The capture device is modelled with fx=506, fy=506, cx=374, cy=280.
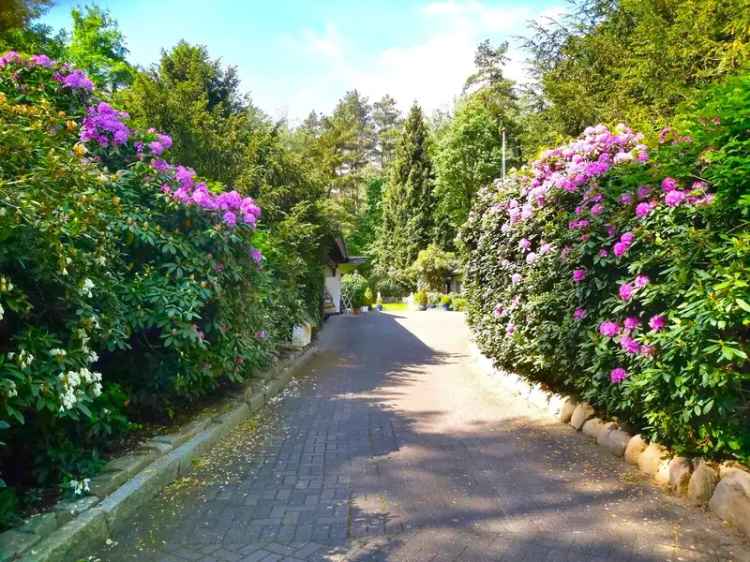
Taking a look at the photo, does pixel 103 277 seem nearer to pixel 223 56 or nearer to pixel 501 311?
pixel 501 311

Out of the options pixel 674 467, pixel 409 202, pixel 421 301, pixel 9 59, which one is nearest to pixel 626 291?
→ pixel 674 467

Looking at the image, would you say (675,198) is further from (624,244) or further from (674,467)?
(674,467)

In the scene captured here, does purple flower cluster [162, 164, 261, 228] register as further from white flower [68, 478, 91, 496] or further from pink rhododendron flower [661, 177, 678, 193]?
pink rhododendron flower [661, 177, 678, 193]

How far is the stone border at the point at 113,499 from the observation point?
2615mm

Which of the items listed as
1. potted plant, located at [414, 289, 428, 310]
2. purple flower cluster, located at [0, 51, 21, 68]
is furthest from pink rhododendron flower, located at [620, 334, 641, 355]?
potted plant, located at [414, 289, 428, 310]

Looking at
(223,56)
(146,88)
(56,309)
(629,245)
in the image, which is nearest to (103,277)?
(56,309)

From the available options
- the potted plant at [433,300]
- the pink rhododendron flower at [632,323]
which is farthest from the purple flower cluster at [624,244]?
the potted plant at [433,300]

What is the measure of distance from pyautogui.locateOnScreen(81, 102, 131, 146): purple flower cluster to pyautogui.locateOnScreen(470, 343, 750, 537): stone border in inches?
220

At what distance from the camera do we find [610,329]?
4.18m

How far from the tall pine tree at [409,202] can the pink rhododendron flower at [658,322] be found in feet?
109

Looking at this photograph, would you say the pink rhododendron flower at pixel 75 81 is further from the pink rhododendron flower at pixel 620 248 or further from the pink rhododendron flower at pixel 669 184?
the pink rhododendron flower at pixel 669 184

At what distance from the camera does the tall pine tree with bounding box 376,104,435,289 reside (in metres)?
37.3

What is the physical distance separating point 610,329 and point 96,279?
391cm

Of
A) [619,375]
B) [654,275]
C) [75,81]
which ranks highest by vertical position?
[75,81]
